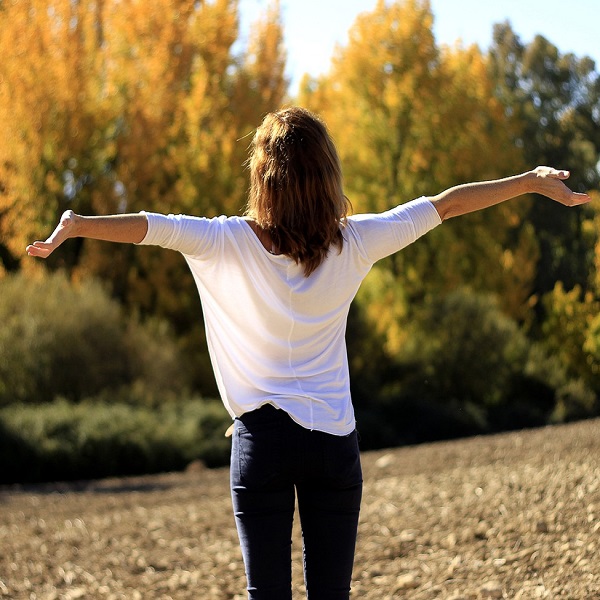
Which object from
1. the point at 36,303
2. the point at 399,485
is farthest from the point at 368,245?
the point at 36,303

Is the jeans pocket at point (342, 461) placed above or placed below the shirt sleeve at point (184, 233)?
below

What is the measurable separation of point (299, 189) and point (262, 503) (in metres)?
0.74

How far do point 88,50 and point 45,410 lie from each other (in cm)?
901

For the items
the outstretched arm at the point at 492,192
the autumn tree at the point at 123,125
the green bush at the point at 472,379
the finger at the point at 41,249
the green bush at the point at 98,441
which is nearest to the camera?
the finger at the point at 41,249

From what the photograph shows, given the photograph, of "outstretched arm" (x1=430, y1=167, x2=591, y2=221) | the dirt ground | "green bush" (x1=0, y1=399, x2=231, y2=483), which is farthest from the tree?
"outstretched arm" (x1=430, y1=167, x2=591, y2=221)

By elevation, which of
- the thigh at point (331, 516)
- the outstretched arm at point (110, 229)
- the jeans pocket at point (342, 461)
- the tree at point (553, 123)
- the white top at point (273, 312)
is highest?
the tree at point (553, 123)

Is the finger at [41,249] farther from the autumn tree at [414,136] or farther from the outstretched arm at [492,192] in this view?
the autumn tree at [414,136]

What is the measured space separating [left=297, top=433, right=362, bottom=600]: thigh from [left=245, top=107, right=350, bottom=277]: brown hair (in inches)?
17.4

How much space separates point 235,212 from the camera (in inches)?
772

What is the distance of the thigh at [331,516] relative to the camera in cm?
248

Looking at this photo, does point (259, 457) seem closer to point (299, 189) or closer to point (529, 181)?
point (299, 189)

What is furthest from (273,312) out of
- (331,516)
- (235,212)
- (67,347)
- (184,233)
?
(235,212)

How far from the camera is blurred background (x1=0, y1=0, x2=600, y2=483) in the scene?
15.5 meters

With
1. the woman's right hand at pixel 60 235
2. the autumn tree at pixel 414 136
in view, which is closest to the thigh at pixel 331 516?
the woman's right hand at pixel 60 235
